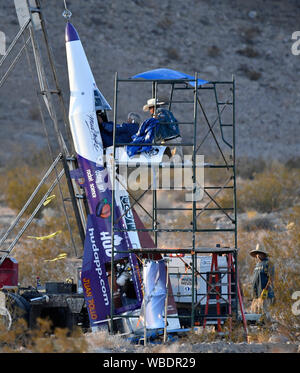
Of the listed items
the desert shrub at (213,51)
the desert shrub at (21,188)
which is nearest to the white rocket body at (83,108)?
the desert shrub at (21,188)

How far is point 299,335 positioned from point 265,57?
31.2 meters

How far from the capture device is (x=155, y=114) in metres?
16.5

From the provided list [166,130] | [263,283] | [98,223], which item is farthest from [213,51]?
[98,223]

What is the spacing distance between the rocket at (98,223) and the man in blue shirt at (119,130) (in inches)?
7.2

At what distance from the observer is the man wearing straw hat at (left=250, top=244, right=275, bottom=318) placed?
57.6 feet

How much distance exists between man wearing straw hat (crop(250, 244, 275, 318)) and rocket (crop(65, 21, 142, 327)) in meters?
2.82

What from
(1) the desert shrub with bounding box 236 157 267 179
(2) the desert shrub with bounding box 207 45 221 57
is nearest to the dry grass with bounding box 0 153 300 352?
(1) the desert shrub with bounding box 236 157 267 179

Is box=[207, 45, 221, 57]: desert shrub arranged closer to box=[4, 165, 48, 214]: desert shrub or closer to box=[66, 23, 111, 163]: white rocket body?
box=[4, 165, 48, 214]: desert shrub

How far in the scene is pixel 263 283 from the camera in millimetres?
17969

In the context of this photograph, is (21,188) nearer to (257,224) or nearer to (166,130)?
(257,224)

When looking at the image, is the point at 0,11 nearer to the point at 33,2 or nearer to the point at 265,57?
the point at 265,57

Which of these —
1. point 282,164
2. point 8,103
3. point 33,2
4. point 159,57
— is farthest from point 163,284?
point 159,57

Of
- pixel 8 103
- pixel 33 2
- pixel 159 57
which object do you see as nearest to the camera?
pixel 33 2

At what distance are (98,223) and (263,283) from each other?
149 inches
